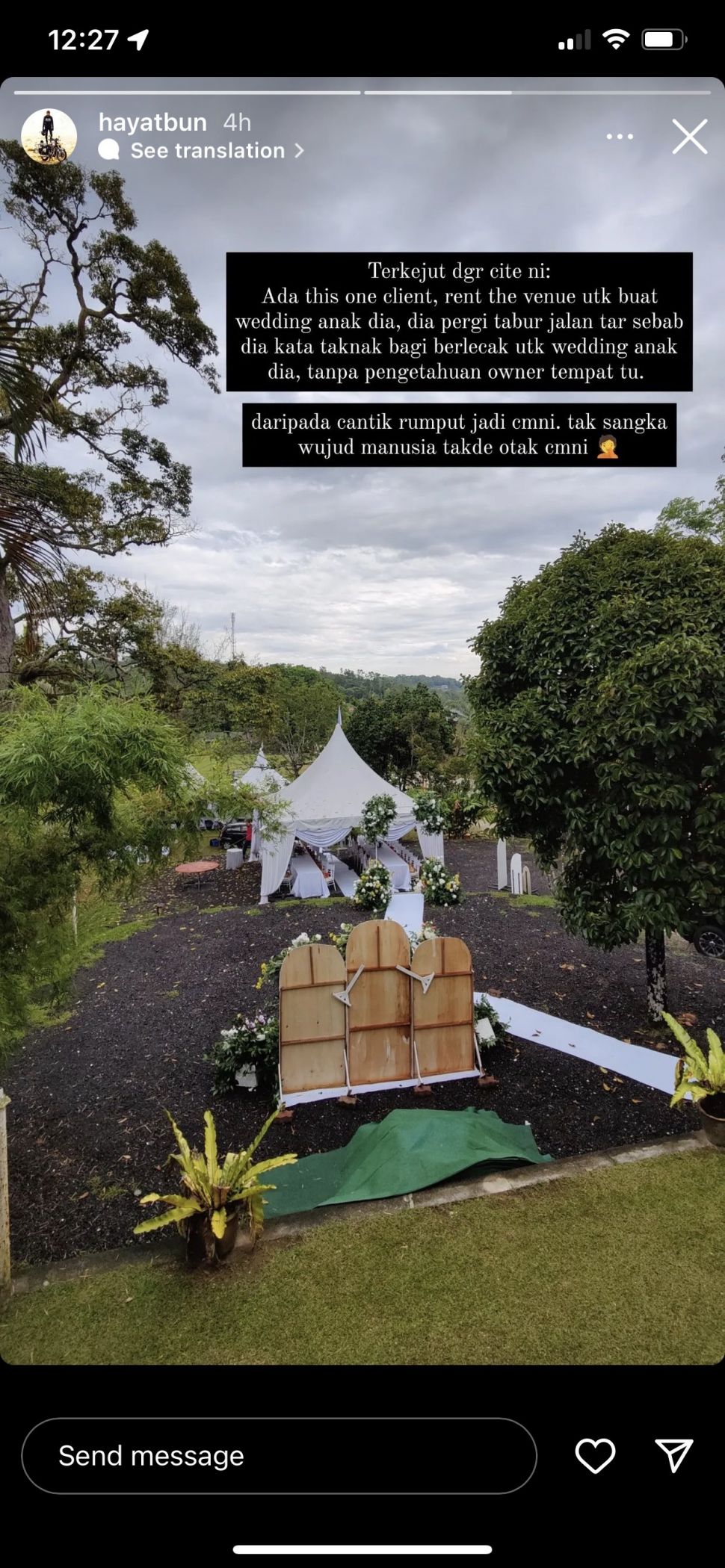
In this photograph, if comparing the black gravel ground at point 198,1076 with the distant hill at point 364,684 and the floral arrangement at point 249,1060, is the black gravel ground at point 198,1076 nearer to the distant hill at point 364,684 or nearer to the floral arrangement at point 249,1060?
the floral arrangement at point 249,1060

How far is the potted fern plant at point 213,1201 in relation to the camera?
78.5 inches

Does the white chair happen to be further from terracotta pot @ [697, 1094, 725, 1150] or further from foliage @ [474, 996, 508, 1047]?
terracotta pot @ [697, 1094, 725, 1150]

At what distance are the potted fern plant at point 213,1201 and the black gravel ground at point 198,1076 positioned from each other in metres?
1.16

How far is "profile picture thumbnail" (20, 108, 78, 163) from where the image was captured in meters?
1.45

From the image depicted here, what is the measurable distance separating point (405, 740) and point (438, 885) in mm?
9905
